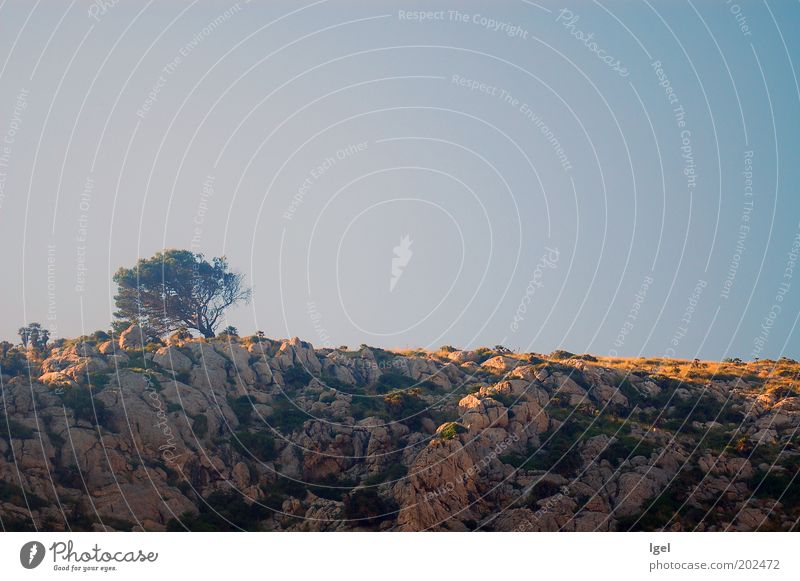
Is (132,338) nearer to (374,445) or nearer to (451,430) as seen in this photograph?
(374,445)

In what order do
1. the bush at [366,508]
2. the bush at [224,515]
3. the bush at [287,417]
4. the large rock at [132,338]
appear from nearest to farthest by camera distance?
the bush at [224,515]
the bush at [366,508]
the bush at [287,417]
the large rock at [132,338]

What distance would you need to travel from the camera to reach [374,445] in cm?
8231

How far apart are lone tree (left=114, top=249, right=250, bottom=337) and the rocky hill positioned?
1874 centimetres

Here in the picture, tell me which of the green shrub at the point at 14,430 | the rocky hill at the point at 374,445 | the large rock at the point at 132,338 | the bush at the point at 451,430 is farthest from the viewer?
the large rock at the point at 132,338

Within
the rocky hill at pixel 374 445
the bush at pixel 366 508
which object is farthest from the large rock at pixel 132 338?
the bush at pixel 366 508

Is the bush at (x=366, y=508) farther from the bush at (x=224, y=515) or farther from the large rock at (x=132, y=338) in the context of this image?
the large rock at (x=132, y=338)

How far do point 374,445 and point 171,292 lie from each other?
51607mm

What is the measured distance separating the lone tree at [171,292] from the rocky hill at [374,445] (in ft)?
61.5

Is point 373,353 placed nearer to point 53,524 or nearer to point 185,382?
point 185,382

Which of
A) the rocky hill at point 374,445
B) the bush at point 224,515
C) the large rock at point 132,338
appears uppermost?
the large rock at point 132,338

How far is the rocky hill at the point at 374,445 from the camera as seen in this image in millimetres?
71125

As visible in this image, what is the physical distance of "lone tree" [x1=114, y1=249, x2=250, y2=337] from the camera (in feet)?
392

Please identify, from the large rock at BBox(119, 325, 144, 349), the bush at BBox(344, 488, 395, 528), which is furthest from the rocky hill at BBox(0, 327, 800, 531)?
the large rock at BBox(119, 325, 144, 349)

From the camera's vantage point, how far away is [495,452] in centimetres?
7862
